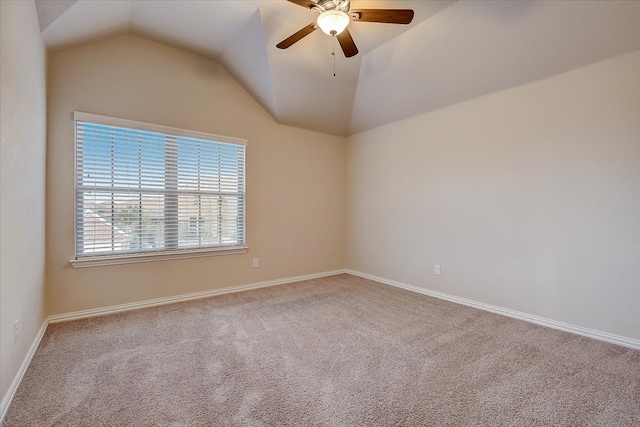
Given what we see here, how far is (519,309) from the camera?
3.10 meters

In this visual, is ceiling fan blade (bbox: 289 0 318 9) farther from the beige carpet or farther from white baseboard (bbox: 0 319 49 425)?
white baseboard (bbox: 0 319 49 425)

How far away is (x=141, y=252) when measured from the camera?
10.8 ft

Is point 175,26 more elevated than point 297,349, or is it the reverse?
point 175,26

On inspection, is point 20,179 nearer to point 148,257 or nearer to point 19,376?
point 19,376

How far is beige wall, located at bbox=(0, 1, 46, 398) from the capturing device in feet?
5.35

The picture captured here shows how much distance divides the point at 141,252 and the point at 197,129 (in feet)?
5.25

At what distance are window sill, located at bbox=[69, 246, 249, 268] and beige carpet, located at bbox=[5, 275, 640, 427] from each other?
56 centimetres

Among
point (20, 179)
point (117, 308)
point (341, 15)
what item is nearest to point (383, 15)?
point (341, 15)

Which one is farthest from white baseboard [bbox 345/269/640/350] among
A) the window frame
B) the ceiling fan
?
the ceiling fan

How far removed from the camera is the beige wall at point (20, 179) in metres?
1.63

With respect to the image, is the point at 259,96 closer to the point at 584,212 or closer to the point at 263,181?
the point at 263,181

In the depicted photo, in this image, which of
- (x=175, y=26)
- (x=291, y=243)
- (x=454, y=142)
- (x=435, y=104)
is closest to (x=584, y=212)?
(x=454, y=142)

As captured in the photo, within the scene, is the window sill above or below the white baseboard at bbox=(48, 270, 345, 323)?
above

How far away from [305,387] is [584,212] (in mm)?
2874
